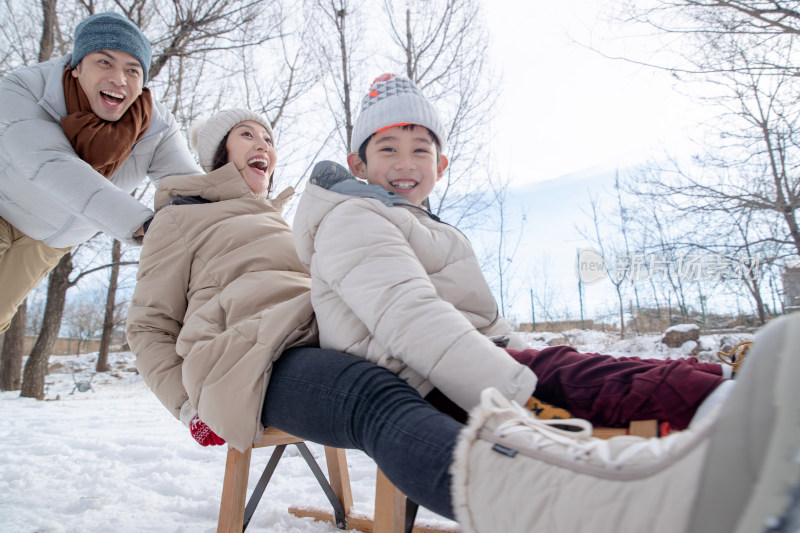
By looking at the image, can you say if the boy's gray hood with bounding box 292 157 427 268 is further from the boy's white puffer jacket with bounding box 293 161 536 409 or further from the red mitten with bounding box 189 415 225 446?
the red mitten with bounding box 189 415 225 446

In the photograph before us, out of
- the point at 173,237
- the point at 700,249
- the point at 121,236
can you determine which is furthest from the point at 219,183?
the point at 700,249

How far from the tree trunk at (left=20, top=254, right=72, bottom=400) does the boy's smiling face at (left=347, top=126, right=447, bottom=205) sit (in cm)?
731

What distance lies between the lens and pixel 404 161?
1620 millimetres

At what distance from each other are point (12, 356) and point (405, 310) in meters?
8.97

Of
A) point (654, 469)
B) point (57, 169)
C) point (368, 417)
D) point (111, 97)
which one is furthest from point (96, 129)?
point (654, 469)

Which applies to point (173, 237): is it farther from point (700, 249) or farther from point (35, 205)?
point (700, 249)

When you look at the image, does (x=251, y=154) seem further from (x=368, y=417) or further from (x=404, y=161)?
(x=368, y=417)

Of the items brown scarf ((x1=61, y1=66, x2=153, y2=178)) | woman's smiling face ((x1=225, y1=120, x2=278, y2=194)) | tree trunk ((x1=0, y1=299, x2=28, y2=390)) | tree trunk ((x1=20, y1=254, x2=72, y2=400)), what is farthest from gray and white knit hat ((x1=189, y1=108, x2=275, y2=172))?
tree trunk ((x1=0, y1=299, x2=28, y2=390))

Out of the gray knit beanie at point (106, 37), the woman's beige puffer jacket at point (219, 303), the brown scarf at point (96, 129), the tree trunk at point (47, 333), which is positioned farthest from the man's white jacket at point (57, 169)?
the tree trunk at point (47, 333)

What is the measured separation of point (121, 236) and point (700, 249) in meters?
9.25

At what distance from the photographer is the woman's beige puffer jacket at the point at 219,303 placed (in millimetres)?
1182

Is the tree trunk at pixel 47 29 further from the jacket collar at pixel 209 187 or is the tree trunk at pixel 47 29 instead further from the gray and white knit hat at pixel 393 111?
the gray and white knit hat at pixel 393 111

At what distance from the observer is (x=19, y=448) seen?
3.03 m

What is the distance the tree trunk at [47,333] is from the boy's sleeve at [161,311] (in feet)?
22.4
